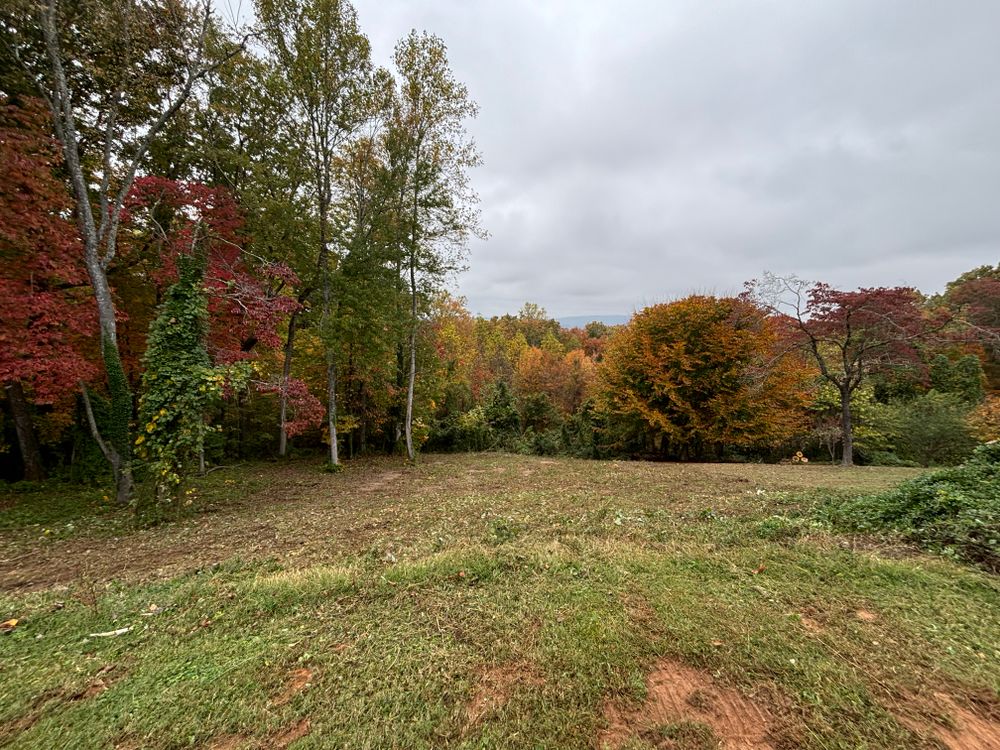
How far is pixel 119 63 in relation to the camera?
8117mm

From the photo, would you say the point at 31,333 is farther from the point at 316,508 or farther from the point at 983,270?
the point at 983,270

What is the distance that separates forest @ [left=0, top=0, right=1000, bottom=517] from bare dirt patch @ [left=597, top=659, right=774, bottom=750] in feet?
23.6

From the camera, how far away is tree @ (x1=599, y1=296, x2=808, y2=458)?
1423cm

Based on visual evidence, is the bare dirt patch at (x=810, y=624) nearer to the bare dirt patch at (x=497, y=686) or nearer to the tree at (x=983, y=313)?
the bare dirt patch at (x=497, y=686)

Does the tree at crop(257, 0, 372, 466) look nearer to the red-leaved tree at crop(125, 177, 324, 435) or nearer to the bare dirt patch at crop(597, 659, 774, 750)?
the red-leaved tree at crop(125, 177, 324, 435)

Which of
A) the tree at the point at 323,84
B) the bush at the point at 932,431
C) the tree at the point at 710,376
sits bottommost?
the bush at the point at 932,431

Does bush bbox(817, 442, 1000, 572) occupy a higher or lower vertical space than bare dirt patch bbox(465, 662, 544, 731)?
higher

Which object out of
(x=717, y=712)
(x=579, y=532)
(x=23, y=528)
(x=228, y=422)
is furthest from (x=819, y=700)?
(x=228, y=422)

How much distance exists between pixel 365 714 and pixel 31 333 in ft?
32.6

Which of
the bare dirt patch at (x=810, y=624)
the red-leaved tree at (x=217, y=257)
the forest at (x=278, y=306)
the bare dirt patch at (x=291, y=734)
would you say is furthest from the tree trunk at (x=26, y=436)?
the bare dirt patch at (x=810, y=624)

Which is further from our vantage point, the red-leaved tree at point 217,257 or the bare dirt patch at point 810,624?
the red-leaved tree at point 217,257

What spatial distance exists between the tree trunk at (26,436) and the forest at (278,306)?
0.07 m

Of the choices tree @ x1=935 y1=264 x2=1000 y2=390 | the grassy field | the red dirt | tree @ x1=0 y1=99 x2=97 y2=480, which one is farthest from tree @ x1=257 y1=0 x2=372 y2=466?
tree @ x1=935 y1=264 x2=1000 y2=390

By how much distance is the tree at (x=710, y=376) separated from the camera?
560 inches
